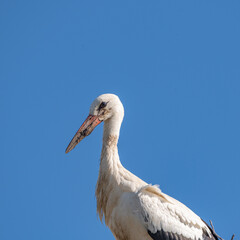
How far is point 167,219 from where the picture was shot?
4.89m

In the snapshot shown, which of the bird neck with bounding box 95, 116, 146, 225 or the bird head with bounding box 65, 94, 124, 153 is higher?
the bird head with bounding box 65, 94, 124, 153

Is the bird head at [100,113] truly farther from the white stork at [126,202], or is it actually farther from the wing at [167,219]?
the wing at [167,219]

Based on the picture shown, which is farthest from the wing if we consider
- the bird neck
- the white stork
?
the bird neck

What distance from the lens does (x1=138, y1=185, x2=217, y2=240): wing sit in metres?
4.77

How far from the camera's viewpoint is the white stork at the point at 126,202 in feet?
15.6

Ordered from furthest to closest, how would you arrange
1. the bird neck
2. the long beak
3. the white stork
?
the long beak < the bird neck < the white stork

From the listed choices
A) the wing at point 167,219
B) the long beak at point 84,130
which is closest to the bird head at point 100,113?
the long beak at point 84,130

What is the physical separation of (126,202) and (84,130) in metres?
1.01

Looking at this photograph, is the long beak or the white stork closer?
the white stork

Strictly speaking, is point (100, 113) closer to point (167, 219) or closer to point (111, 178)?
point (111, 178)

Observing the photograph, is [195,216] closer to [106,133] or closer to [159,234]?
[159,234]

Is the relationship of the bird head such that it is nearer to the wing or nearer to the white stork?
the white stork

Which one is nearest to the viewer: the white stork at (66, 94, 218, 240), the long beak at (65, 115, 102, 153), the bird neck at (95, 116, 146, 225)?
the white stork at (66, 94, 218, 240)

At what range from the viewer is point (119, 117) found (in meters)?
5.40
